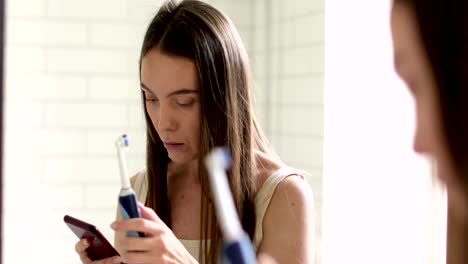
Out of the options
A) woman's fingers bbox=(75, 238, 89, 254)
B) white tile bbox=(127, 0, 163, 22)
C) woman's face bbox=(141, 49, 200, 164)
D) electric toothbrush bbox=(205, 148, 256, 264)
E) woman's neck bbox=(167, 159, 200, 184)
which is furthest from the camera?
white tile bbox=(127, 0, 163, 22)

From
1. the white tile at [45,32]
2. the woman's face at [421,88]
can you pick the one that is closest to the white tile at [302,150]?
the white tile at [45,32]

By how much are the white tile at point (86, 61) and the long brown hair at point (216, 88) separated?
0.53m

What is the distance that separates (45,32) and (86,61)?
0.31 ft

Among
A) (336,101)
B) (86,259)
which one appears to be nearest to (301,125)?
(336,101)

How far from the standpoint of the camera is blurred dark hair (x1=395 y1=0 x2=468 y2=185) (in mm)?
359

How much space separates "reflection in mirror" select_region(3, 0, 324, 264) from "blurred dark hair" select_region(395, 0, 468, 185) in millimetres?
959

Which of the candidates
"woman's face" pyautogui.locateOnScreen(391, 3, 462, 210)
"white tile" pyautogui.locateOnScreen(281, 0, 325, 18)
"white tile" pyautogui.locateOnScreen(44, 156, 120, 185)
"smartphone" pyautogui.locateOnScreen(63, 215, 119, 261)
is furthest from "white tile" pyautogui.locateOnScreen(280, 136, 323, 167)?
"woman's face" pyautogui.locateOnScreen(391, 3, 462, 210)

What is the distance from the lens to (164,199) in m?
0.98

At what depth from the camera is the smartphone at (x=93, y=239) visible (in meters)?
0.70

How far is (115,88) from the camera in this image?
142 centimetres

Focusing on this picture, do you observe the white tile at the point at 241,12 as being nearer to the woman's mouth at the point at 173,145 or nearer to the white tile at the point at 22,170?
the white tile at the point at 22,170

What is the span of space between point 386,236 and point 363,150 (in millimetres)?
160

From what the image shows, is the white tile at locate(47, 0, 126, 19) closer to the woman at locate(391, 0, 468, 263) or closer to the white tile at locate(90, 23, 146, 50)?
the white tile at locate(90, 23, 146, 50)

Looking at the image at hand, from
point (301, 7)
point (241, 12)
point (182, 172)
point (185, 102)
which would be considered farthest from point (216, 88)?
point (241, 12)
